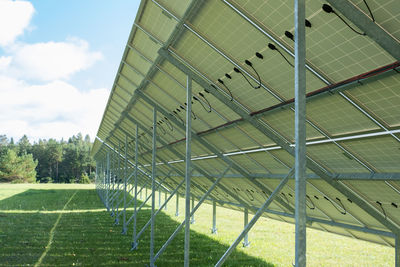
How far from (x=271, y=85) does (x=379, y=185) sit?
9.94ft

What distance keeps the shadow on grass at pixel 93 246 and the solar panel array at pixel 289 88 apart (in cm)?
494

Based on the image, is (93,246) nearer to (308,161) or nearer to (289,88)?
(308,161)

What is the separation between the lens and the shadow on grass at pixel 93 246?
14.5 meters

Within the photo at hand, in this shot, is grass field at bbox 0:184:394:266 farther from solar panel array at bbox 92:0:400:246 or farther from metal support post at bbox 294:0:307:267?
metal support post at bbox 294:0:307:267

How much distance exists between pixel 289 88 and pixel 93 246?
13255 millimetres

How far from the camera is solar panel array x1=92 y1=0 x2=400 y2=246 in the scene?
5.96 metres

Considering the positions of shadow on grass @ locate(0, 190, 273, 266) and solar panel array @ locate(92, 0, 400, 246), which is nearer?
solar panel array @ locate(92, 0, 400, 246)

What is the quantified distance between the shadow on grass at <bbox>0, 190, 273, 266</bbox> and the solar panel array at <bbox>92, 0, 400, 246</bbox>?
4.94 metres

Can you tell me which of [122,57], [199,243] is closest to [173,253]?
[199,243]

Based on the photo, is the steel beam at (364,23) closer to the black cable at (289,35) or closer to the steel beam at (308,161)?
the black cable at (289,35)

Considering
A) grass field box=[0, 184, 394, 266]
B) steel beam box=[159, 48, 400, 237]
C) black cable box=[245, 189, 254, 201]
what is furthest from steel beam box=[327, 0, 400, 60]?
black cable box=[245, 189, 254, 201]

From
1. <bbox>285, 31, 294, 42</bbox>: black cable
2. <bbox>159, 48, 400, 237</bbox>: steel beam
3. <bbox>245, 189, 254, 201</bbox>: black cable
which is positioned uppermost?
<bbox>285, 31, 294, 42</bbox>: black cable

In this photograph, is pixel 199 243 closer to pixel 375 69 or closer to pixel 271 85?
pixel 271 85

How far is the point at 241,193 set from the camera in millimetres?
16781
